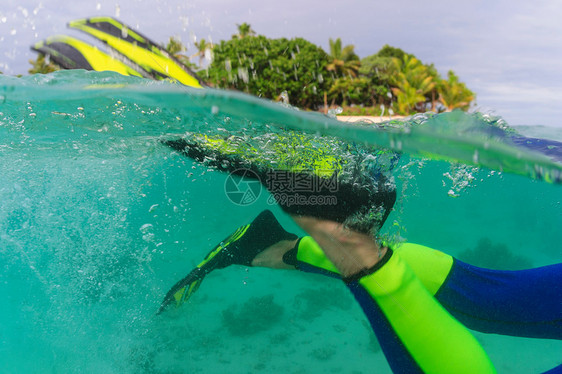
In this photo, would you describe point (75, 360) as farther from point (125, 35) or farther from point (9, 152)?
point (125, 35)

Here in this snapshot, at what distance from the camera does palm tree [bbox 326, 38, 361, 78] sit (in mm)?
37719

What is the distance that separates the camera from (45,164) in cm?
466

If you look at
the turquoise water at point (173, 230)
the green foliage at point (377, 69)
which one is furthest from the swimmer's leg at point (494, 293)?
the green foliage at point (377, 69)

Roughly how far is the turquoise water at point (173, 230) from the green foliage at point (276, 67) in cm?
2845

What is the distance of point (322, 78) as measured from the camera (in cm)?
3544

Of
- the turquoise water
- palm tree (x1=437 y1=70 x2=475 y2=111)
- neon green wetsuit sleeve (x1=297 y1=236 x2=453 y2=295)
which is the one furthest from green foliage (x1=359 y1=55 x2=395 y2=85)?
neon green wetsuit sleeve (x1=297 y1=236 x2=453 y2=295)

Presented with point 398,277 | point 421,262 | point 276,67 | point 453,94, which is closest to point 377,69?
point 453,94

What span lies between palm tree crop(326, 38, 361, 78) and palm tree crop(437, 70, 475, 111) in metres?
8.88

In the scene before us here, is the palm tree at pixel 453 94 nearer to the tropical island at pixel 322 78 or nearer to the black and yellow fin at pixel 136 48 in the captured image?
the tropical island at pixel 322 78

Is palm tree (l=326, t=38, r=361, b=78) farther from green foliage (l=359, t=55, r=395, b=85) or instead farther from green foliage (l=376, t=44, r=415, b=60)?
green foliage (l=376, t=44, r=415, b=60)

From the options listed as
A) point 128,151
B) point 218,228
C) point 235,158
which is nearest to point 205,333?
point 218,228

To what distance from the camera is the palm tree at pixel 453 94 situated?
1244 inches

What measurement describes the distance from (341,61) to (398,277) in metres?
37.9

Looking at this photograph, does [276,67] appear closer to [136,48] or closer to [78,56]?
[136,48]
